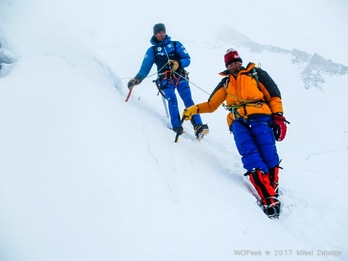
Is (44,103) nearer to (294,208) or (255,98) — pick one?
(255,98)

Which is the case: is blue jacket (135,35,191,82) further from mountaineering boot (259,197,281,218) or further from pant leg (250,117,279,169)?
mountaineering boot (259,197,281,218)

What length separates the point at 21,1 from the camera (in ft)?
22.0

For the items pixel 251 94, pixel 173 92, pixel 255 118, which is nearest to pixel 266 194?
pixel 255 118

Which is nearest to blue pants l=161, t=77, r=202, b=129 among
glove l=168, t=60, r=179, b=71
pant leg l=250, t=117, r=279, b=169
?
glove l=168, t=60, r=179, b=71

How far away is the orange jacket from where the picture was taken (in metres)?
4.89

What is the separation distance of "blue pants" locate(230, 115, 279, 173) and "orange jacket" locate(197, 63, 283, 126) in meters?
0.17

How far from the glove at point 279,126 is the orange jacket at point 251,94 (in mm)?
118

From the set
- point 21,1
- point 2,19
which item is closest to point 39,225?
point 2,19

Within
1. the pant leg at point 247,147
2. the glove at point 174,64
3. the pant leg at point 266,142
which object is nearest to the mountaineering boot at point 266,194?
the pant leg at point 247,147

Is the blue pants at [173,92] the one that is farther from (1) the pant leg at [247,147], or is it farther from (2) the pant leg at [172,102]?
(1) the pant leg at [247,147]

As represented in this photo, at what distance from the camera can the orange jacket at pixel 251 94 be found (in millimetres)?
4887

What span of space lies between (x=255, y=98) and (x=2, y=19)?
5.11m

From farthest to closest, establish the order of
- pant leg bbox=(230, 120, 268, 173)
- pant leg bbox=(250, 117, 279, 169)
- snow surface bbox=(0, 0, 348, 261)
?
pant leg bbox=(250, 117, 279, 169), pant leg bbox=(230, 120, 268, 173), snow surface bbox=(0, 0, 348, 261)

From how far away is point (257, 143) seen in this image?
4.89 m
